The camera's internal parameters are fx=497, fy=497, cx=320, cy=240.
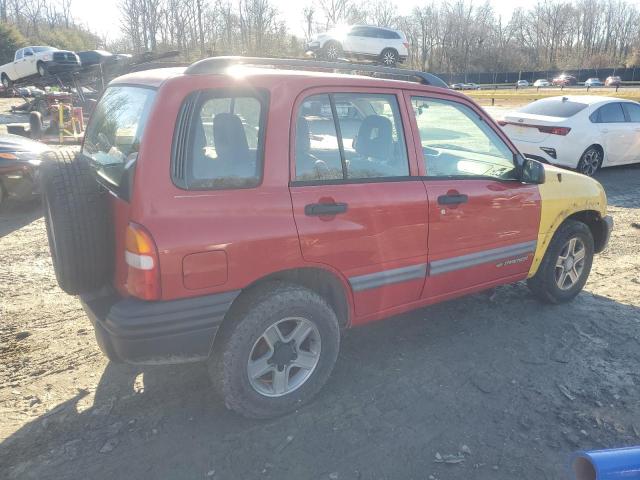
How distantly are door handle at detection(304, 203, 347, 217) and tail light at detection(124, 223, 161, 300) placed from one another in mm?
831

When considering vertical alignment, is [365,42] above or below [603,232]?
above

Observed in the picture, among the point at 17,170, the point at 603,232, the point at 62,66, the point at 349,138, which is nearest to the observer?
the point at 349,138

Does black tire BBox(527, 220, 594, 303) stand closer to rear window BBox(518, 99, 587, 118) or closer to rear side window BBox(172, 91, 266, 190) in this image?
rear side window BBox(172, 91, 266, 190)

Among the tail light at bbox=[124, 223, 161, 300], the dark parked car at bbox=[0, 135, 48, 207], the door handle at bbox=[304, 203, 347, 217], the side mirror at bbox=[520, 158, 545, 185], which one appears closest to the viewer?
the tail light at bbox=[124, 223, 161, 300]

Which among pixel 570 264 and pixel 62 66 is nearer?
pixel 570 264

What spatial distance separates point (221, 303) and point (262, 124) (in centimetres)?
97

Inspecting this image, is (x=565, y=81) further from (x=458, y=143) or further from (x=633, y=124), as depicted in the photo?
(x=458, y=143)

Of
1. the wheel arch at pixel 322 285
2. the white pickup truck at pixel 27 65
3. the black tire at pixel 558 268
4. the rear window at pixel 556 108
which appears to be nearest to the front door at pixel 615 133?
the rear window at pixel 556 108

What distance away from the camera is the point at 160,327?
2426mm

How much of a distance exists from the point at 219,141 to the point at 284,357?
4.16ft

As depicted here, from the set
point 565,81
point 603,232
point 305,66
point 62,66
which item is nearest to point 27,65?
point 62,66

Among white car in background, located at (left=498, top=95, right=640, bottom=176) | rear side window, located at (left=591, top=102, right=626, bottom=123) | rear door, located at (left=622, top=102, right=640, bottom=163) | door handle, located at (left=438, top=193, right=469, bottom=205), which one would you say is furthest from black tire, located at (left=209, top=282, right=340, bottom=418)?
rear door, located at (left=622, top=102, right=640, bottom=163)

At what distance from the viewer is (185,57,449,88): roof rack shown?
259cm

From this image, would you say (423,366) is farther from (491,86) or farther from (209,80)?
(491,86)
